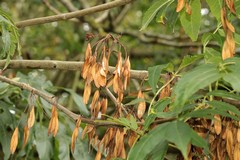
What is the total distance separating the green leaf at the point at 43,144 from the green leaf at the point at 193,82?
0.87 meters

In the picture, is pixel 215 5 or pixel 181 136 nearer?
pixel 181 136

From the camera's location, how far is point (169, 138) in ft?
3.03

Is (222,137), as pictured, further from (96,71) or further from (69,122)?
(69,122)

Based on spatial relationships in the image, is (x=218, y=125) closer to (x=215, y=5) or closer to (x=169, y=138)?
(x=169, y=138)

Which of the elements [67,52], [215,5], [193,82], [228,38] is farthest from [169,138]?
[67,52]

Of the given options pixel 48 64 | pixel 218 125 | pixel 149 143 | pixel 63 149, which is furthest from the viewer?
pixel 63 149

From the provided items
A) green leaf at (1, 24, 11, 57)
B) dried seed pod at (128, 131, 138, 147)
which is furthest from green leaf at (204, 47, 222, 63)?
green leaf at (1, 24, 11, 57)

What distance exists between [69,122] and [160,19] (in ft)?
2.15

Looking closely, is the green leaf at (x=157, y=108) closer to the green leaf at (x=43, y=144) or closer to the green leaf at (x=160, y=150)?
the green leaf at (x=160, y=150)

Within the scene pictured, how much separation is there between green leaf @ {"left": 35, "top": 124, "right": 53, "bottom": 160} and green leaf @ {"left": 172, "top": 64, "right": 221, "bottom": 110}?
867 mm

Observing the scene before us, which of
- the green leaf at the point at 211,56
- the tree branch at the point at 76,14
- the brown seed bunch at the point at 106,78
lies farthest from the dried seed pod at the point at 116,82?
the tree branch at the point at 76,14

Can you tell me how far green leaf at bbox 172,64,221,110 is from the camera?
842 millimetres

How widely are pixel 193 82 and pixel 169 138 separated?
0.14 meters

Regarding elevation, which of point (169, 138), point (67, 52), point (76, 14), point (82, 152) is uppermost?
point (67, 52)
